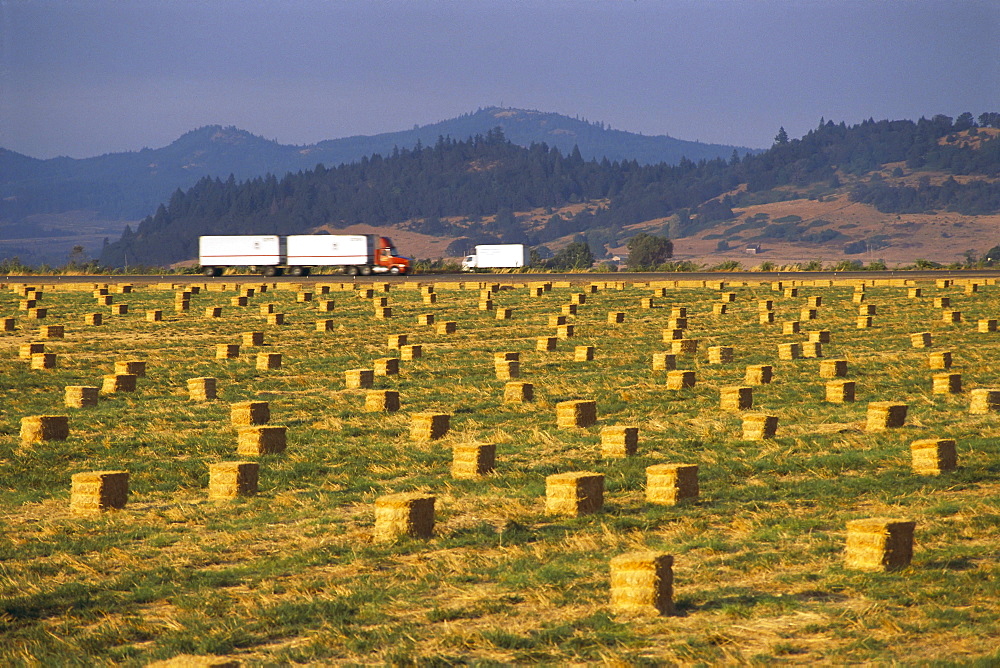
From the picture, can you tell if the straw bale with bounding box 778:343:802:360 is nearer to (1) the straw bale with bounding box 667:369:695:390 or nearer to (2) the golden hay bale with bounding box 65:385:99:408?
(1) the straw bale with bounding box 667:369:695:390

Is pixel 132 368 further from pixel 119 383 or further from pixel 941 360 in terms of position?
pixel 941 360

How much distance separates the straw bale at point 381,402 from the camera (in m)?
24.3

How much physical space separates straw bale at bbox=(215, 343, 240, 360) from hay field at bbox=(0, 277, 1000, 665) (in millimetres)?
1689

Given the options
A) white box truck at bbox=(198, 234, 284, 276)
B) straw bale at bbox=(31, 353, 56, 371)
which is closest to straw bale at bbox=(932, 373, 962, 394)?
straw bale at bbox=(31, 353, 56, 371)

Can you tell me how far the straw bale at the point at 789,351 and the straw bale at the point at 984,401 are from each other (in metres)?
8.90

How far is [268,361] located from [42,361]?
5582mm

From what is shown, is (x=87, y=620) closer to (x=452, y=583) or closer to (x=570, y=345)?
(x=452, y=583)

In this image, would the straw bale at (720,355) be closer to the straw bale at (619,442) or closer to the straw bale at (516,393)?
the straw bale at (516,393)

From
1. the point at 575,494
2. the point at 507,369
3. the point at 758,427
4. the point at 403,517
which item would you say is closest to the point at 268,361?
the point at 507,369

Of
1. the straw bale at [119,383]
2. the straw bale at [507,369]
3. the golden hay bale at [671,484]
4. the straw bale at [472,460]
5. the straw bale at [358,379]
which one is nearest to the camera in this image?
the golden hay bale at [671,484]

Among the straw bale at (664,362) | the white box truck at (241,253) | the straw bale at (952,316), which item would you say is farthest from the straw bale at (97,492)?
the white box truck at (241,253)

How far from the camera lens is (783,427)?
21453 millimetres

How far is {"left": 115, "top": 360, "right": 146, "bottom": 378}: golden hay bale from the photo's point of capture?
96.2 feet

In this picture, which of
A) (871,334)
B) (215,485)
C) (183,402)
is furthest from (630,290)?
(215,485)
